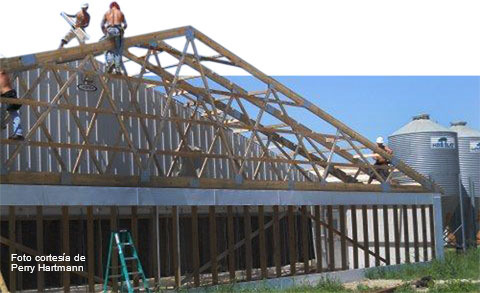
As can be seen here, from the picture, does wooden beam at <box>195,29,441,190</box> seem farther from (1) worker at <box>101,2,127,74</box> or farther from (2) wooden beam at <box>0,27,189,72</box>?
(1) worker at <box>101,2,127,74</box>

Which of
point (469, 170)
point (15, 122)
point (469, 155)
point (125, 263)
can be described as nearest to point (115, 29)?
point (15, 122)

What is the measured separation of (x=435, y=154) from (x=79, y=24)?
15373mm

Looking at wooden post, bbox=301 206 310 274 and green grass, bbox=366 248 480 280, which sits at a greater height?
wooden post, bbox=301 206 310 274

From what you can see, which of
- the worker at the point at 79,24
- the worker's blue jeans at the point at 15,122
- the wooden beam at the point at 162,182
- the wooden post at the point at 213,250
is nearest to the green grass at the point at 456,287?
the wooden beam at the point at 162,182

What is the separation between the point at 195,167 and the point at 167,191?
4698 mm

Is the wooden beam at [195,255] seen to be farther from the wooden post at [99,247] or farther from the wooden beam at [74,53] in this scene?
the wooden beam at [74,53]

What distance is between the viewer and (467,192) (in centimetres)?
2947

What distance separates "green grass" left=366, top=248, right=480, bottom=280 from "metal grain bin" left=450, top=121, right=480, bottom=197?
7.09m

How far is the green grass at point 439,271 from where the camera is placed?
20562mm

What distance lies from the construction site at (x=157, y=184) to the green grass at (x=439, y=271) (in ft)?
2.63

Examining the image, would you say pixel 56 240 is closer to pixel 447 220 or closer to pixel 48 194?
pixel 48 194

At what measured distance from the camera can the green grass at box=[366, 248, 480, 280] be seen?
20562 millimetres

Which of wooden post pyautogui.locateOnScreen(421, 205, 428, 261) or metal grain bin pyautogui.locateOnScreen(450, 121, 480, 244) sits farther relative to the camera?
metal grain bin pyautogui.locateOnScreen(450, 121, 480, 244)

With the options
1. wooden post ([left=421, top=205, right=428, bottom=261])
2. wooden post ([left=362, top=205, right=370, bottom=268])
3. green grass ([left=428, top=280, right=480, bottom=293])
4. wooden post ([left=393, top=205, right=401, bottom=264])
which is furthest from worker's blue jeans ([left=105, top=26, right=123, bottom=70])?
wooden post ([left=421, top=205, right=428, bottom=261])
